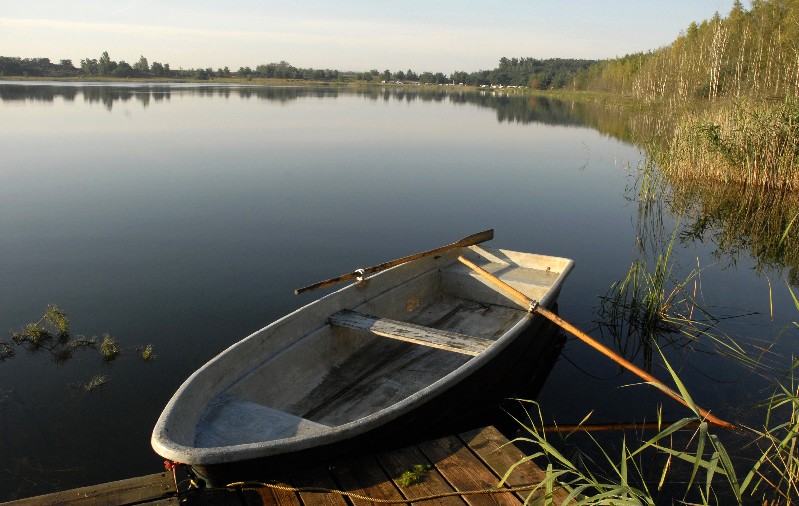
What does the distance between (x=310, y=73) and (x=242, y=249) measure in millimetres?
119087

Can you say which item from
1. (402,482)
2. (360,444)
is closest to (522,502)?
(402,482)

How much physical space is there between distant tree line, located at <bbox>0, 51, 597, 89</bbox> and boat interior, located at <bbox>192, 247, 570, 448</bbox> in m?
81.3

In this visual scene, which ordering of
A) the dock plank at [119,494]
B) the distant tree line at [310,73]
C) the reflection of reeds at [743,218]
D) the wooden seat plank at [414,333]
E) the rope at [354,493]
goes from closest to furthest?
the dock plank at [119,494] → the rope at [354,493] → the wooden seat plank at [414,333] → the reflection of reeds at [743,218] → the distant tree line at [310,73]

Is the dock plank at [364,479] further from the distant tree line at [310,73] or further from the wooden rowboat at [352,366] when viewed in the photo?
the distant tree line at [310,73]

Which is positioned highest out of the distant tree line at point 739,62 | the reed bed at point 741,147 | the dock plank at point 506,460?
the distant tree line at point 739,62

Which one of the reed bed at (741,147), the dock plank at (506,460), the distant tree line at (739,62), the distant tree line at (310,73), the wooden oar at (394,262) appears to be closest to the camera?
the dock plank at (506,460)

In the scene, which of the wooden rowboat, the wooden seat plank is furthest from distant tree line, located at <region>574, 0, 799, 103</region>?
the wooden seat plank

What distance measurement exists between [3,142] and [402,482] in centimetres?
2104

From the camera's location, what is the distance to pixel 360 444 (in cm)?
337

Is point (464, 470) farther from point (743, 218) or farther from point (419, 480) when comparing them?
point (743, 218)

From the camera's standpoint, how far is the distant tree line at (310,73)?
291 feet

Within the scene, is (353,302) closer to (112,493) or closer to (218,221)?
(112,493)

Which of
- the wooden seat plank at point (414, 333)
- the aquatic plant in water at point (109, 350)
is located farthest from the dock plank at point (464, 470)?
the aquatic plant in water at point (109, 350)

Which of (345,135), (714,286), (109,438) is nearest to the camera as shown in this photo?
(109,438)
